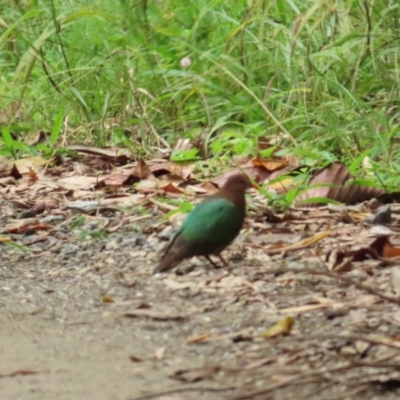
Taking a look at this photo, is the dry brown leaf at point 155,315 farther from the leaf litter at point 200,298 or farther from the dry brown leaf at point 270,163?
the dry brown leaf at point 270,163

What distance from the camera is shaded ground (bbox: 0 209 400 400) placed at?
2.11m

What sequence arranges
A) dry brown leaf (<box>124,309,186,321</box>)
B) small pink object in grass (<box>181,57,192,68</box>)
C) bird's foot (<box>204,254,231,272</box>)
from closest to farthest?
1. dry brown leaf (<box>124,309,186,321</box>)
2. bird's foot (<box>204,254,231,272</box>)
3. small pink object in grass (<box>181,57,192,68</box>)

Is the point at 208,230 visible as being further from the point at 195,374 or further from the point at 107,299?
the point at 195,374

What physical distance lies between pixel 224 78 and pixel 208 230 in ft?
8.19

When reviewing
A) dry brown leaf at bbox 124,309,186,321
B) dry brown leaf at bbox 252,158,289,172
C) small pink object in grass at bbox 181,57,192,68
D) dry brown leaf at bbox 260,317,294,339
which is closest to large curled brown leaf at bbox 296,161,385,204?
dry brown leaf at bbox 252,158,289,172

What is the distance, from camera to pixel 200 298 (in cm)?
290

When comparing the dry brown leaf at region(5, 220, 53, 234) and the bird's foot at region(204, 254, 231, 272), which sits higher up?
the bird's foot at region(204, 254, 231, 272)

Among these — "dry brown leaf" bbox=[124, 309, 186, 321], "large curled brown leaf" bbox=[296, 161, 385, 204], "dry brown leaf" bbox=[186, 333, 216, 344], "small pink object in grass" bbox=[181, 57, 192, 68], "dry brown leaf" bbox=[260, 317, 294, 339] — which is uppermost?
"dry brown leaf" bbox=[260, 317, 294, 339]

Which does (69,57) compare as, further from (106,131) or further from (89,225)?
(89,225)

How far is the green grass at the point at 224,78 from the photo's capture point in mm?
4855

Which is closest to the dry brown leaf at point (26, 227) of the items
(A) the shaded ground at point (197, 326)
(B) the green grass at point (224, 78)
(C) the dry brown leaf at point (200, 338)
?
(A) the shaded ground at point (197, 326)

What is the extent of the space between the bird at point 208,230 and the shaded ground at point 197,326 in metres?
0.08

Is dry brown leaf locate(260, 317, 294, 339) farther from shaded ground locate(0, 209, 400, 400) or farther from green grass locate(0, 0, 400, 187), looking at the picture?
green grass locate(0, 0, 400, 187)

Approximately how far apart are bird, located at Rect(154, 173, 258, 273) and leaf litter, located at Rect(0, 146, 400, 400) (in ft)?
0.28
